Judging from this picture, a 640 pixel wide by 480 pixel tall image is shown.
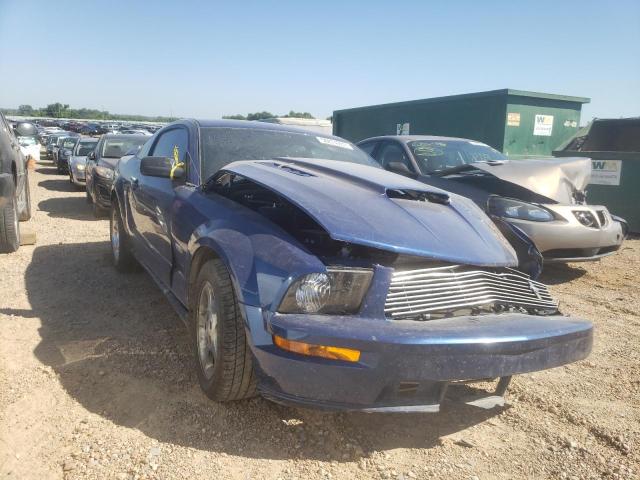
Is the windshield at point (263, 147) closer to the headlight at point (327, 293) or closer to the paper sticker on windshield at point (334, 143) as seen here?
the paper sticker on windshield at point (334, 143)

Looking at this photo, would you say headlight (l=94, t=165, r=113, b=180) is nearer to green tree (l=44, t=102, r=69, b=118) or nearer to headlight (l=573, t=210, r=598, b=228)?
headlight (l=573, t=210, r=598, b=228)

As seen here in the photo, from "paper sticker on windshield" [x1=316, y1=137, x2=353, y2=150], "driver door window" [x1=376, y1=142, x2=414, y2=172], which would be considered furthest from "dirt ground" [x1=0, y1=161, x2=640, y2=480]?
"driver door window" [x1=376, y1=142, x2=414, y2=172]

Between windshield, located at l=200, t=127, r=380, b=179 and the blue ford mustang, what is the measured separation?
1.62 feet

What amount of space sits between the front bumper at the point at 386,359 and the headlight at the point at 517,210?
2.96m

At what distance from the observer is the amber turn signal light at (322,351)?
6.30 feet

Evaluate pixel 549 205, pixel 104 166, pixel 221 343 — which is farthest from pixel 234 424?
pixel 104 166

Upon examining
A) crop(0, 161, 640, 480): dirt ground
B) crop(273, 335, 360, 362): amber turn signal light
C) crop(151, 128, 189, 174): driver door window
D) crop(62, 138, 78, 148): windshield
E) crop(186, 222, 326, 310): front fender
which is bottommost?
crop(0, 161, 640, 480): dirt ground

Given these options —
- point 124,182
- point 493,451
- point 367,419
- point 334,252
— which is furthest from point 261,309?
point 124,182

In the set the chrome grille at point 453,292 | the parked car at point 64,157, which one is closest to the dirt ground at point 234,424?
the chrome grille at point 453,292

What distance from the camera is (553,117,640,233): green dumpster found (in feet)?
25.8

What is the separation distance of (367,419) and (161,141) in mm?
3059

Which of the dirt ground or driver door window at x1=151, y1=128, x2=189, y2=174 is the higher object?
driver door window at x1=151, y1=128, x2=189, y2=174

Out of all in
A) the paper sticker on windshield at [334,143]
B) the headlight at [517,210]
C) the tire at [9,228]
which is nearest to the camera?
the paper sticker on windshield at [334,143]

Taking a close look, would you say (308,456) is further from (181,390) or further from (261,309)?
(181,390)
